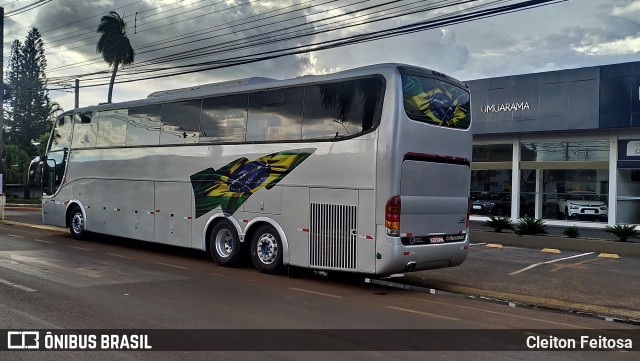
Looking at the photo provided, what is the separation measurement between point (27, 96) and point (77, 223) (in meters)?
A: 56.9

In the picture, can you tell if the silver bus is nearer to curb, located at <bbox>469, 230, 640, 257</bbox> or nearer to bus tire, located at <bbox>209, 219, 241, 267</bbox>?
bus tire, located at <bbox>209, 219, 241, 267</bbox>

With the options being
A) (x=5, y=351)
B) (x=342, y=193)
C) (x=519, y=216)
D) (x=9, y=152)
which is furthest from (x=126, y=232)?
(x=9, y=152)

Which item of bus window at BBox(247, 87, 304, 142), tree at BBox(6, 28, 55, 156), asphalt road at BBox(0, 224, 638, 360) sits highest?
tree at BBox(6, 28, 55, 156)

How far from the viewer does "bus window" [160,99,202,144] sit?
13359 millimetres

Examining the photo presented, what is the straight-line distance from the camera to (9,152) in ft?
164

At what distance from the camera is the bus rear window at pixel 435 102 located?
9.86 m

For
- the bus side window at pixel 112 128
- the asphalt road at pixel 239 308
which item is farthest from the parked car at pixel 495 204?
→ the bus side window at pixel 112 128

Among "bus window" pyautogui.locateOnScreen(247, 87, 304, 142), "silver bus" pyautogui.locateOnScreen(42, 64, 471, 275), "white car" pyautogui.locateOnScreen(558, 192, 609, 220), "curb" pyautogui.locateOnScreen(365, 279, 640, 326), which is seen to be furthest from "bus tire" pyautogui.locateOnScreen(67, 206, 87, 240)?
"white car" pyautogui.locateOnScreen(558, 192, 609, 220)

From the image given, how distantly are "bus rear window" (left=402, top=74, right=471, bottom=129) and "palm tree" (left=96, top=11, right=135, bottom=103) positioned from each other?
33.1 meters

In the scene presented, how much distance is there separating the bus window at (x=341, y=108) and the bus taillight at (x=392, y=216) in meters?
1.38

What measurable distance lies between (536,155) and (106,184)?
1767 centimetres

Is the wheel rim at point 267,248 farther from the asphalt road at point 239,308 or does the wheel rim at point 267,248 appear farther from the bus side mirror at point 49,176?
the bus side mirror at point 49,176

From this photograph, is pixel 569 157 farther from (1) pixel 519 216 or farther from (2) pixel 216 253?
(2) pixel 216 253

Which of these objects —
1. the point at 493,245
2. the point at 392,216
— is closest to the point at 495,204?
the point at 493,245
